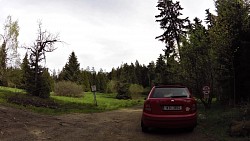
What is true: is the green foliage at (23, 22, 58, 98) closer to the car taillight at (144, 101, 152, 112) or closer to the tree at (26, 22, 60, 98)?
the tree at (26, 22, 60, 98)

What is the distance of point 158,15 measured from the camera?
126 feet

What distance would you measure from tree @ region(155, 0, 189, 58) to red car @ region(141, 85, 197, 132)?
27.5 m

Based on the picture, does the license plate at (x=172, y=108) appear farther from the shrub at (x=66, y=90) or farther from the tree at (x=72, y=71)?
the tree at (x=72, y=71)

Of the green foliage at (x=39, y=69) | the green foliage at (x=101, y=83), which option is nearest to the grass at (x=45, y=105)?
the green foliage at (x=39, y=69)

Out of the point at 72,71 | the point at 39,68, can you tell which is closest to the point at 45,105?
the point at 39,68

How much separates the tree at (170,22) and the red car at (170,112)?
27497 millimetres

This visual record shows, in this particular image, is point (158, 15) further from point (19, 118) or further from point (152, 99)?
point (152, 99)

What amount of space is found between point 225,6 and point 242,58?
370 cm

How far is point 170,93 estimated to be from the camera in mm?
10797

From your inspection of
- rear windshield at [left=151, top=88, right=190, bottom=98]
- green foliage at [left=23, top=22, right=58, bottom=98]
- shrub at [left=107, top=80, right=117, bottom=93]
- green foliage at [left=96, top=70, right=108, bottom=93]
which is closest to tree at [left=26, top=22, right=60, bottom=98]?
green foliage at [left=23, top=22, right=58, bottom=98]

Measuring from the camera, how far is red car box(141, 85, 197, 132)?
395 inches

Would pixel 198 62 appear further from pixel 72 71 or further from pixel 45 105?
pixel 72 71

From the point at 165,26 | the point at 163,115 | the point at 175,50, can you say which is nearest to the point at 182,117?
the point at 163,115

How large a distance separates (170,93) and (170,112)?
874 millimetres
